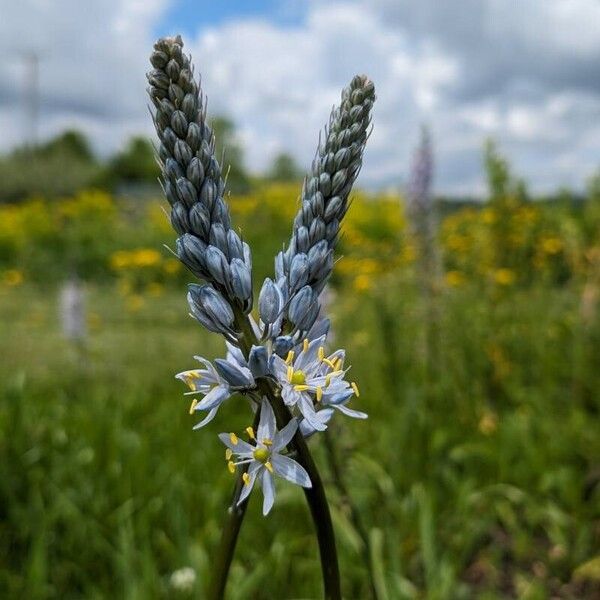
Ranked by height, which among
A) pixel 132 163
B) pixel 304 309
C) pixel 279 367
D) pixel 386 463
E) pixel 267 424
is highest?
pixel 132 163

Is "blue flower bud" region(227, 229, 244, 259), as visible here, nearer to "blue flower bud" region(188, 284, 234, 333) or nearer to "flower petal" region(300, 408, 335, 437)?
"blue flower bud" region(188, 284, 234, 333)

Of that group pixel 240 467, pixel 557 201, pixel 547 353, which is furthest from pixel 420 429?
pixel 557 201

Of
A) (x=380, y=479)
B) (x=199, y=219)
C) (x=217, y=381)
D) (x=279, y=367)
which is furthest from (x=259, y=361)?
(x=380, y=479)

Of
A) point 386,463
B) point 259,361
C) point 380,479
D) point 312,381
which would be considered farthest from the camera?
point 386,463

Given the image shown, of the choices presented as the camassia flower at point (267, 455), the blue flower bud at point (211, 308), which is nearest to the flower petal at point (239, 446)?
the camassia flower at point (267, 455)

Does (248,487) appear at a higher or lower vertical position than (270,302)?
lower

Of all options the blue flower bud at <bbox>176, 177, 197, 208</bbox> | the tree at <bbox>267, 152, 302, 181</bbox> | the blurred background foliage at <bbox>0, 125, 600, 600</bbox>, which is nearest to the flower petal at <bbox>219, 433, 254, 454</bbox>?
the blue flower bud at <bbox>176, 177, 197, 208</bbox>

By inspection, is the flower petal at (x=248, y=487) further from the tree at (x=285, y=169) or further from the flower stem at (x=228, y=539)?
the tree at (x=285, y=169)

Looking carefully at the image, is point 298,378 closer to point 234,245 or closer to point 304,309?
point 304,309
